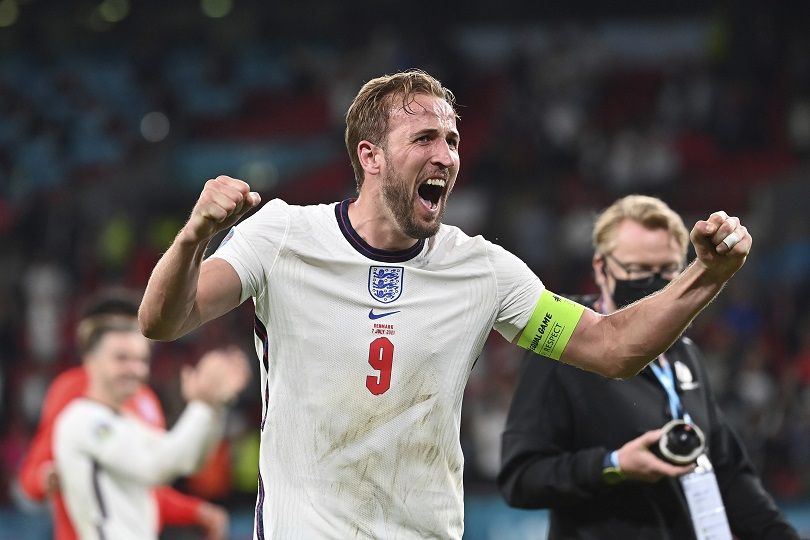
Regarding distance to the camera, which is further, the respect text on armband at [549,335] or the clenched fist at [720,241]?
the respect text on armband at [549,335]

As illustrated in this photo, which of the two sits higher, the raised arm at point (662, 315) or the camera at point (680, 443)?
the raised arm at point (662, 315)

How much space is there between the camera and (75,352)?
1400 centimetres

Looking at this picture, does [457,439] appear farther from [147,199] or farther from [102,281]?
[147,199]

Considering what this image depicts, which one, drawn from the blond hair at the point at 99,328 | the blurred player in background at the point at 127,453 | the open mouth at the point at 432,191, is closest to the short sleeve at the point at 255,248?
the open mouth at the point at 432,191

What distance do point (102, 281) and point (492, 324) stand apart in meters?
Answer: 12.2

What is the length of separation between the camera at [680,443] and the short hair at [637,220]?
76 centimetres

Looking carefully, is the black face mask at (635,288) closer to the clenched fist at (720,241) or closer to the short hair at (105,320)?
the clenched fist at (720,241)

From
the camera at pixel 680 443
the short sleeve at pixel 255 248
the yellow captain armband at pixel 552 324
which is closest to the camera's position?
the short sleeve at pixel 255 248

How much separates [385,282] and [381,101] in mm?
525

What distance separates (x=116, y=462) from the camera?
552 cm

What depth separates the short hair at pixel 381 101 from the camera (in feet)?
11.7

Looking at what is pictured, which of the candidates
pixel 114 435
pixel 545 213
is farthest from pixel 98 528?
pixel 545 213

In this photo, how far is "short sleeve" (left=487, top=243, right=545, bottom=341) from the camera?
3605mm

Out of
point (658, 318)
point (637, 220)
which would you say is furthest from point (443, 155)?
point (637, 220)
